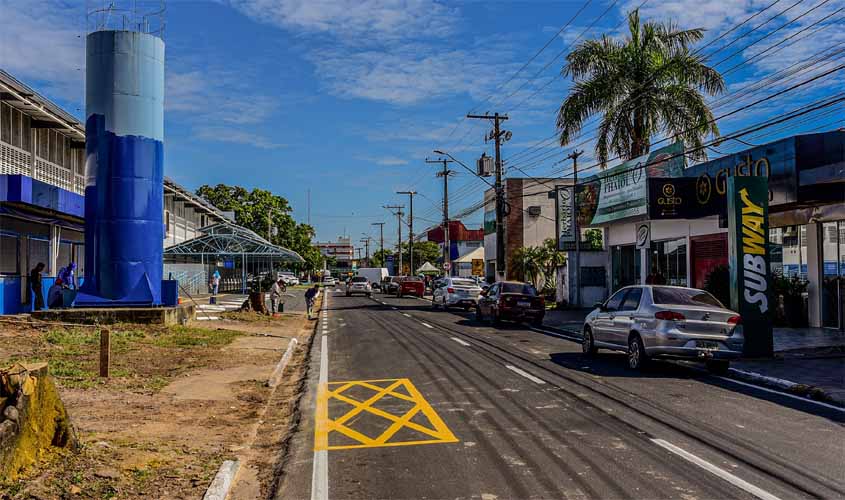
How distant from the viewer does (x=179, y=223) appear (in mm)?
50469

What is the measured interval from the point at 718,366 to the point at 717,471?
24.1 ft

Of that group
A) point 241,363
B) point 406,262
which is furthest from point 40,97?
point 406,262

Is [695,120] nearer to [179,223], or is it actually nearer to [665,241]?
[665,241]

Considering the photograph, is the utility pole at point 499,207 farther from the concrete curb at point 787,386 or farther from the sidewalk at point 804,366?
the concrete curb at point 787,386

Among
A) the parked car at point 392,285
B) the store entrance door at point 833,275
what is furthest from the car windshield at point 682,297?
the parked car at point 392,285

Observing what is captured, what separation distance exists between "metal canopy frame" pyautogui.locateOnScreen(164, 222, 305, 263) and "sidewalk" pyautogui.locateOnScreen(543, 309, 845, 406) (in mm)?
33839

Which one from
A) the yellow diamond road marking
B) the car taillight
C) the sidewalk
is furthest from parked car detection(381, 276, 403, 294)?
the yellow diamond road marking

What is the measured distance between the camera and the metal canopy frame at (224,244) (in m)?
45.0

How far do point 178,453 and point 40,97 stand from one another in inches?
823

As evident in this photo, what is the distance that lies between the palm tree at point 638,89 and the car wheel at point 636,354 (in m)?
17.1

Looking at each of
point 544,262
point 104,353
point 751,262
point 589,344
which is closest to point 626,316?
point 589,344

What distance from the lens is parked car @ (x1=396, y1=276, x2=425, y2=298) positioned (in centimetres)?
5397

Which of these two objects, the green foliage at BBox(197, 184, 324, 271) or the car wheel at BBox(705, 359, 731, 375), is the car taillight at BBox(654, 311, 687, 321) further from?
the green foliage at BBox(197, 184, 324, 271)

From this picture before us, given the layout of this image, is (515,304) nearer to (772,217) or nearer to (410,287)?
(772,217)
